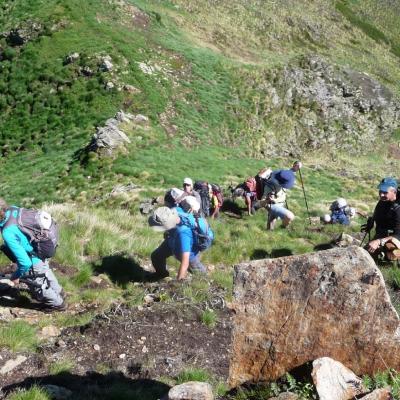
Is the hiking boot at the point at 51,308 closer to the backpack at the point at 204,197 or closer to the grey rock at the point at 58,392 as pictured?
the grey rock at the point at 58,392

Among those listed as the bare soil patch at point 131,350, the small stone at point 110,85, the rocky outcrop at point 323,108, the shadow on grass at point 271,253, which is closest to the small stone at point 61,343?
the bare soil patch at point 131,350

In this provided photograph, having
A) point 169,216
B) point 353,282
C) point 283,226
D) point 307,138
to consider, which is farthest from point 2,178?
point 307,138

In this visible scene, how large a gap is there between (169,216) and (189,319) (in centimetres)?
151

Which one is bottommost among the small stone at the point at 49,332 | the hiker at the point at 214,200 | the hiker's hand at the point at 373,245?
the hiker at the point at 214,200

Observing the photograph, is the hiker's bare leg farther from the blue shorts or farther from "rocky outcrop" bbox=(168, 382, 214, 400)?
"rocky outcrop" bbox=(168, 382, 214, 400)

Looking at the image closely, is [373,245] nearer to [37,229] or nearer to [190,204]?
[190,204]

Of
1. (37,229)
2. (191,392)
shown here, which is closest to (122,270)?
(37,229)

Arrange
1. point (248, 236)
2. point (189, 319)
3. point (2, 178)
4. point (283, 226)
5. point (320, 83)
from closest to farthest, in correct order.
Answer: point (189, 319) < point (248, 236) < point (283, 226) < point (2, 178) < point (320, 83)

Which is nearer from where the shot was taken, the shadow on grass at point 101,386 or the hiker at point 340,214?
the shadow on grass at point 101,386

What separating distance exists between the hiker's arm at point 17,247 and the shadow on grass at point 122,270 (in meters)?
2.17

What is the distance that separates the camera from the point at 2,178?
869 inches

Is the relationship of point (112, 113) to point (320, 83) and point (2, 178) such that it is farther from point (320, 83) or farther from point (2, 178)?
point (320, 83)

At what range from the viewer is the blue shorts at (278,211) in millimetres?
13723

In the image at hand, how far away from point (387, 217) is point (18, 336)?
6283 mm
